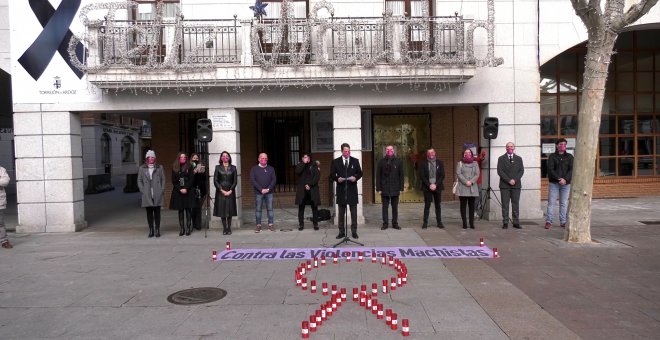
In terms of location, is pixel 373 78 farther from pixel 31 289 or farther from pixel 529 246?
pixel 31 289

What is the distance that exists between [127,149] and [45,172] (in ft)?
96.9

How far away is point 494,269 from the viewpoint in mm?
7402

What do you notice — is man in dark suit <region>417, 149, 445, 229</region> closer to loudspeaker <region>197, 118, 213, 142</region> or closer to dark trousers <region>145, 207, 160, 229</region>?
loudspeaker <region>197, 118, 213, 142</region>

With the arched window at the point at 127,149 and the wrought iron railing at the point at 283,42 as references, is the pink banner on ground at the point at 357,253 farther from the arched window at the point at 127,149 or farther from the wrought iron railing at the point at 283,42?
the arched window at the point at 127,149

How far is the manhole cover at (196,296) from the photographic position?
602 cm

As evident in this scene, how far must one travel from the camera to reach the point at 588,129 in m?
8.98

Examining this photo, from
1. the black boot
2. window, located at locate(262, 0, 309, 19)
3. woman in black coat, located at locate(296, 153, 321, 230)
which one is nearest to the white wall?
window, located at locate(262, 0, 309, 19)

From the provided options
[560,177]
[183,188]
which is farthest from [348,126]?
[560,177]

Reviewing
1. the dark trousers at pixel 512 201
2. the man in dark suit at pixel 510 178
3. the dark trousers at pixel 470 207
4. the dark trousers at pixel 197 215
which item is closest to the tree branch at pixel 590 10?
the man in dark suit at pixel 510 178

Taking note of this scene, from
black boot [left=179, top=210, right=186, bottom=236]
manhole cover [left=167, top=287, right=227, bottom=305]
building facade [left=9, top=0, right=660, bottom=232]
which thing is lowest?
manhole cover [left=167, top=287, right=227, bottom=305]

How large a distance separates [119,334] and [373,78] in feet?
26.5

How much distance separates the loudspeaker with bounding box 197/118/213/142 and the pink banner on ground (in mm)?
3137

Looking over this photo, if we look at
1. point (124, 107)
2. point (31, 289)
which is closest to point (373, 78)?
point (124, 107)

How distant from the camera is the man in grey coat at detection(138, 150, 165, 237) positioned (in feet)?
35.9
